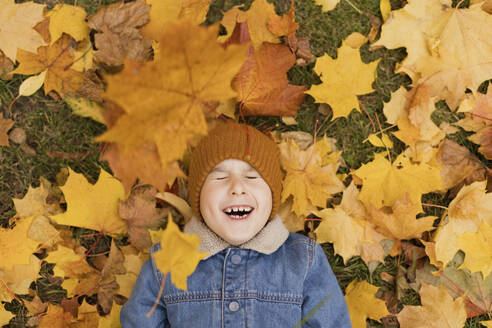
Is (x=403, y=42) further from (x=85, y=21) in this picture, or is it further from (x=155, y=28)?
(x=85, y=21)

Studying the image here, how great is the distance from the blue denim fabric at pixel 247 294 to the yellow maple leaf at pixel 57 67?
3.14 ft

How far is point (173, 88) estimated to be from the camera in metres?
1.31

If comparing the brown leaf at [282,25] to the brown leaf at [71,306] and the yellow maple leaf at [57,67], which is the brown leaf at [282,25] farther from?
the brown leaf at [71,306]

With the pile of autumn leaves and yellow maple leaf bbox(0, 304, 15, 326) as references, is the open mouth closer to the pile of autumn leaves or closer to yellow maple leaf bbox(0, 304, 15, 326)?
the pile of autumn leaves

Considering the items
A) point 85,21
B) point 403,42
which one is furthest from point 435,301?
point 85,21

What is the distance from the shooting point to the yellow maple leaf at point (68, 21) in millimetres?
2008

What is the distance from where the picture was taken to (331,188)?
211 cm

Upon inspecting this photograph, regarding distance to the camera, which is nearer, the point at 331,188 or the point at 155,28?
the point at 155,28

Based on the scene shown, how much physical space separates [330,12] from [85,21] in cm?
123

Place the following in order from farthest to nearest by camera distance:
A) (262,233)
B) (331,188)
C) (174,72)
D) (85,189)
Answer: (331,188) → (85,189) → (262,233) → (174,72)

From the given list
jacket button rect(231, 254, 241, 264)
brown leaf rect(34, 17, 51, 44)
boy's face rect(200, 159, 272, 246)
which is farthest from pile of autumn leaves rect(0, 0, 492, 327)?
jacket button rect(231, 254, 241, 264)

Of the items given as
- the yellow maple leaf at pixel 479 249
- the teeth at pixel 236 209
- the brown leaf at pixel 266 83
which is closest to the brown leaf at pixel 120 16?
the brown leaf at pixel 266 83

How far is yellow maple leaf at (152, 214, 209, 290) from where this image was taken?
1.38m

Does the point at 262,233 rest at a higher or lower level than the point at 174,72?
lower
